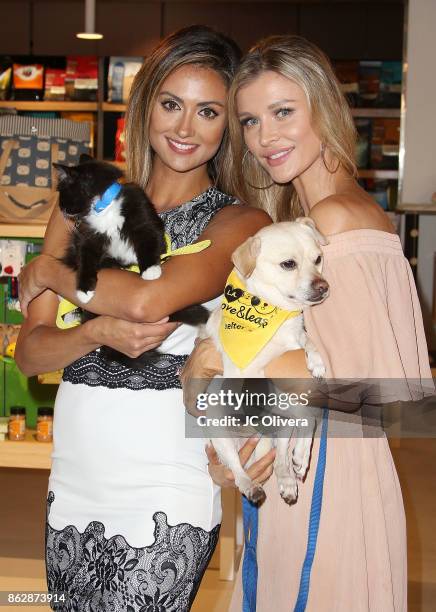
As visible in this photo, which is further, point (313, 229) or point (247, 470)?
point (247, 470)

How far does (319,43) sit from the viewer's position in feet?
30.2

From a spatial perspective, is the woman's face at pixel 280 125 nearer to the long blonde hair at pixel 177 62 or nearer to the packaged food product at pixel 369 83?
the long blonde hair at pixel 177 62

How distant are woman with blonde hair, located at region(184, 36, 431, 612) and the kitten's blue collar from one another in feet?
1.28

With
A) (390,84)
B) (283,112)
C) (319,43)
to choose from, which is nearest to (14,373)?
(283,112)

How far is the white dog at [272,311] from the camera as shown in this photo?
165cm

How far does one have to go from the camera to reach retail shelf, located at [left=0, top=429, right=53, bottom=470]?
329cm

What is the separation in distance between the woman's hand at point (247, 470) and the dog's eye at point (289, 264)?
Answer: 1.28 feet

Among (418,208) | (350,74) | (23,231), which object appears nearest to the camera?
(23,231)

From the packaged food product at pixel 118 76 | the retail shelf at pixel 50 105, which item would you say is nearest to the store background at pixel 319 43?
the packaged food product at pixel 118 76

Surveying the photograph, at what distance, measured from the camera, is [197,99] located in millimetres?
1909

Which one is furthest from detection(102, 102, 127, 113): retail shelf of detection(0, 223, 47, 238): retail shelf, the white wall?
detection(0, 223, 47, 238): retail shelf

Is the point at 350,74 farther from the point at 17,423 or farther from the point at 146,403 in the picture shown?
the point at 146,403

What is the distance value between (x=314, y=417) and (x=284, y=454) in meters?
0.11

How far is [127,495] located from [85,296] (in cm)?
46
